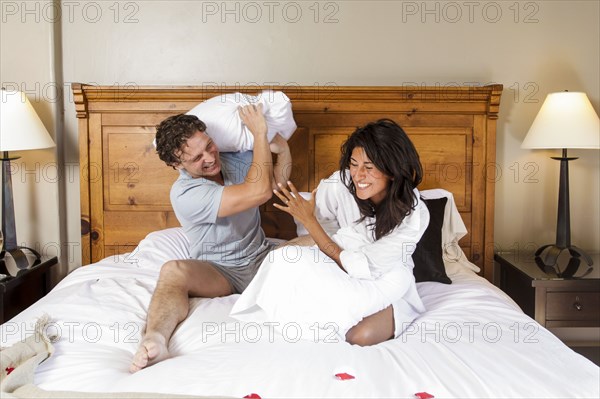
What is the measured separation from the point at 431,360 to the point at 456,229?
Answer: 1141 millimetres

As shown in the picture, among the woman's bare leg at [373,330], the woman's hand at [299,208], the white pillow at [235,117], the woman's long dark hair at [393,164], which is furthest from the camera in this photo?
the white pillow at [235,117]

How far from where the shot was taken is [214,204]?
225 cm

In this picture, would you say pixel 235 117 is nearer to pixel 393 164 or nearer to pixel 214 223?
pixel 214 223

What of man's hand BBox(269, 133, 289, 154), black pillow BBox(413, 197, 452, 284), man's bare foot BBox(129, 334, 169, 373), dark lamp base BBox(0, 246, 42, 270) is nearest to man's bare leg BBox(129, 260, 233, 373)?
man's bare foot BBox(129, 334, 169, 373)

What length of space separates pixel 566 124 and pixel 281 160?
1.23 m

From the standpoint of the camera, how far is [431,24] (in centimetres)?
298

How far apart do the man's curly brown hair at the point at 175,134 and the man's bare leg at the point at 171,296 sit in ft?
1.32

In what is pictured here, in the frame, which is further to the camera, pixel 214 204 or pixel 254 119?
pixel 254 119

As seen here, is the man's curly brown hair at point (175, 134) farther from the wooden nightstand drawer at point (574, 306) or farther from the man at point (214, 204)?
the wooden nightstand drawer at point (574, 306)

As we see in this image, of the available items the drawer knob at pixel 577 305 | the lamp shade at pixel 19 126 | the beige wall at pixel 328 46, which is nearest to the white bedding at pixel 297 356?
the drawer knob at pixel 577 305

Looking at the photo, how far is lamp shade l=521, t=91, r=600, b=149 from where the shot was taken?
8.98 ft

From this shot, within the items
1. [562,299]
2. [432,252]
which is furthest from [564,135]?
[432,252]

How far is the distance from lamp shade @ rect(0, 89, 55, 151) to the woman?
49.7 inches

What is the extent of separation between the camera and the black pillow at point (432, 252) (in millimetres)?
2416
